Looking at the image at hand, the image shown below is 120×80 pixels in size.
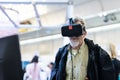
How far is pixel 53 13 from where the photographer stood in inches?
277

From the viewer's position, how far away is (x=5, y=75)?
2.90ft

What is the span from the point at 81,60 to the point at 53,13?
18.5 ft

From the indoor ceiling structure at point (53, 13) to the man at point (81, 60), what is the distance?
65.6 inches

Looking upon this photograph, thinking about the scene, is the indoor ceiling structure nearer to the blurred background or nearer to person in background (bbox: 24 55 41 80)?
the blurred background

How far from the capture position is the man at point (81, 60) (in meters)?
1.45

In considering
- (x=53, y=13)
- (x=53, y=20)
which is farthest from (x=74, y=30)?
(x=53, y=20)

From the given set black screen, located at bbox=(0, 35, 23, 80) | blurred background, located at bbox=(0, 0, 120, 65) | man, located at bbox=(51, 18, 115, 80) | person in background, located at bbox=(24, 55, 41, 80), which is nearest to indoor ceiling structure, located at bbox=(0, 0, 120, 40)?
blurred background, located at bbox=(0, 0, 120, 65)

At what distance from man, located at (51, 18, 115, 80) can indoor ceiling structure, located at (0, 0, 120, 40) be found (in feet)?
5.47

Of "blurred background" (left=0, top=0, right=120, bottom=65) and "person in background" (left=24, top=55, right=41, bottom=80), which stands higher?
"blurred background" (left=0, top=0, right=120, bottom=65)

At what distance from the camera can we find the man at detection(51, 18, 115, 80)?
57.1 inches

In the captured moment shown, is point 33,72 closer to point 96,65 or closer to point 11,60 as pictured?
point 96,65

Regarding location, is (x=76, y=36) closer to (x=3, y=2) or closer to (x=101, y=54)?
(x=101, y=54)

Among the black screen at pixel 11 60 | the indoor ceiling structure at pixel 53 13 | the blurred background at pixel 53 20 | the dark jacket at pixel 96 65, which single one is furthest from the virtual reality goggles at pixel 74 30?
the indoor ceiling structure at pixel 53 13

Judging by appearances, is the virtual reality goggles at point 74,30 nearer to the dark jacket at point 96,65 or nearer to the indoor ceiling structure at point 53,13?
the dark jacket at point 96,65
